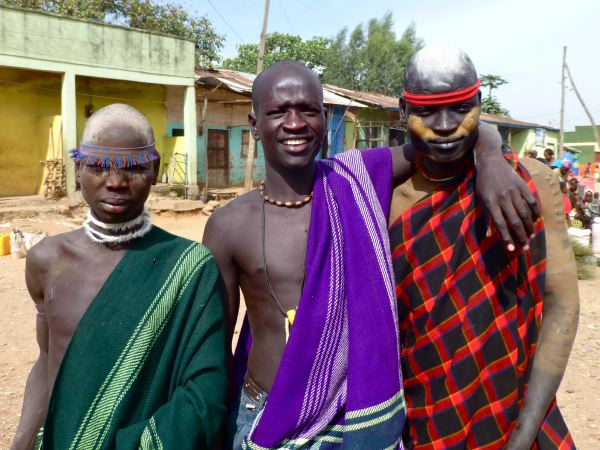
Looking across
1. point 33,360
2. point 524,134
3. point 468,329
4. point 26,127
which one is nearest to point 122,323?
point 468,329

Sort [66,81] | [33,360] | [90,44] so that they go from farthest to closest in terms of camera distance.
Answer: [90,44], [66,81], [33,360]

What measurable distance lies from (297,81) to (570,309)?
3.54 ft

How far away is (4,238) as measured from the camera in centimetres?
842

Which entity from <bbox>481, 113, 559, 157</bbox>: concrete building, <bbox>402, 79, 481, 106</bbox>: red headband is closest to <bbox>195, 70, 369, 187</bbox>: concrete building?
<bbox>481, 113, 559, 157</bbox>: concrete building

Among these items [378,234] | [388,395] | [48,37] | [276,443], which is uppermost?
[48,37]

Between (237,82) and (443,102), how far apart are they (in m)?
15.6

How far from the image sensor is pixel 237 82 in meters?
16.6

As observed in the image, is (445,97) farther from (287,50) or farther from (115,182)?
(287,50)

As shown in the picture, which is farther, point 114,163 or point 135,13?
point 135,13

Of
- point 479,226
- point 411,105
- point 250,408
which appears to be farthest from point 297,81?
point 250,408

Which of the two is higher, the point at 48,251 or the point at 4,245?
the point at 48,251

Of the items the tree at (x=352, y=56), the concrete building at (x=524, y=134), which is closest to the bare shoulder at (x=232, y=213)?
the concrete building at (x=524, y=134)

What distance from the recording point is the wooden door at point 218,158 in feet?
53.7

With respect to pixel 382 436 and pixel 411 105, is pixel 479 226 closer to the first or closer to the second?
pixel 411 105
